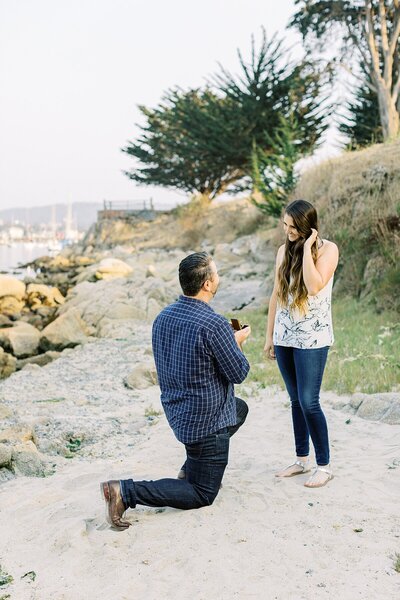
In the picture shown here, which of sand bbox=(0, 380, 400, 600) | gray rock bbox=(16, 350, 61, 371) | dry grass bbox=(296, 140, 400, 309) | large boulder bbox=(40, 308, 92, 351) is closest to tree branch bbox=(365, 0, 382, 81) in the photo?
dry grass bbox=(296, 140, 400, 309)

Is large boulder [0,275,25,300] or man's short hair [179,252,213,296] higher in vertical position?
man's short hair [179,252,213,296]

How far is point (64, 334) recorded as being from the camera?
12555 millimetres

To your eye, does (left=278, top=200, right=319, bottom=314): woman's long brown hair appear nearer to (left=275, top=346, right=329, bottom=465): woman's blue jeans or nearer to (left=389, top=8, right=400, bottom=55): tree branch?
(left=275, top=346, right=329, bottom=465): woman's blue jeans

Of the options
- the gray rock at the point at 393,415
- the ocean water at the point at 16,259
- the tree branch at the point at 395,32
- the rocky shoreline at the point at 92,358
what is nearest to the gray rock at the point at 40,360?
the rocky shoreline at the point at 92,358

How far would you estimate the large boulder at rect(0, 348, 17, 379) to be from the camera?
10489 mm

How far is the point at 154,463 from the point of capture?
5051 mm

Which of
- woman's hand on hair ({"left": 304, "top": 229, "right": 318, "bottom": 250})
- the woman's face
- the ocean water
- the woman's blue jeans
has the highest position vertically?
the woman's face

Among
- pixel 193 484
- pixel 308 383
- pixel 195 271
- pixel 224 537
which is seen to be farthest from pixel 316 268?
pixel 224 537

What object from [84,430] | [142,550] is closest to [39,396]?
[84,430]

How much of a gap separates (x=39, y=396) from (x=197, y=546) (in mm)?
4846

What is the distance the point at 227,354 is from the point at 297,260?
915 mm

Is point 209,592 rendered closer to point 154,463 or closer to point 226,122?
point 154,463

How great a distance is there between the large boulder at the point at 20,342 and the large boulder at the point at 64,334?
0.16 m

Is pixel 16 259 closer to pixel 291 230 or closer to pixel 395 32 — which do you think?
pixel 395 32
